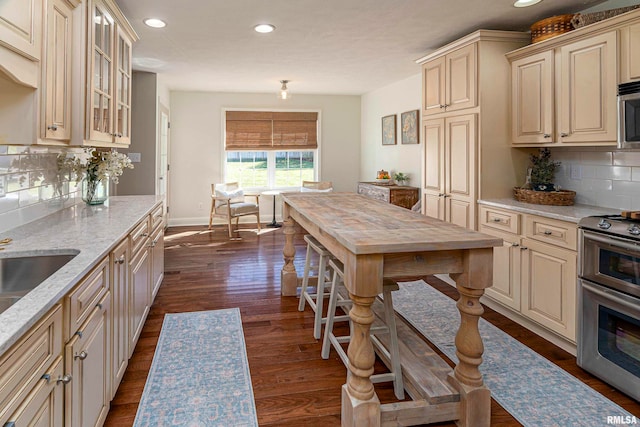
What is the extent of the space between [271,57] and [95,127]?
2683 mm

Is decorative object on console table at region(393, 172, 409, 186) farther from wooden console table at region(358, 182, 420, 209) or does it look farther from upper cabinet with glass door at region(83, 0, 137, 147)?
upper cabinet with glass door at region(83, 0, 137, 147)

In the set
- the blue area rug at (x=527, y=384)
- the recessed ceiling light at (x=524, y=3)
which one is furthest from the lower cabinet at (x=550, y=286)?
the recessed ceiling light at (x=524, y=3)

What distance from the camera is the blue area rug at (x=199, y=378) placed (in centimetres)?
198

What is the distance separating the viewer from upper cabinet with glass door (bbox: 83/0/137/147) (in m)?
2.44

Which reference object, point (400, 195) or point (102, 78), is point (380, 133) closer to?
point (400, 195)

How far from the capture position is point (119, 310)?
212cm

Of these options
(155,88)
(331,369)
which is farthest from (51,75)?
(155,88)

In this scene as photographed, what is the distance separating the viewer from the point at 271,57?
15.6ft

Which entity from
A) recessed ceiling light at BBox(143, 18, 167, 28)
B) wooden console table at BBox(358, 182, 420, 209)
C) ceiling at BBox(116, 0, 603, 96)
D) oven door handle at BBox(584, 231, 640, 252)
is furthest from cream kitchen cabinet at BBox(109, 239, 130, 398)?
wooden console table at BBox(358, 182, 420, 209)

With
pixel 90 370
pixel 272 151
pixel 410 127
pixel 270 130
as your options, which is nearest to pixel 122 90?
pixel 90 370

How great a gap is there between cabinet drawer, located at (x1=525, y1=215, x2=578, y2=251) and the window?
5387 millimetres

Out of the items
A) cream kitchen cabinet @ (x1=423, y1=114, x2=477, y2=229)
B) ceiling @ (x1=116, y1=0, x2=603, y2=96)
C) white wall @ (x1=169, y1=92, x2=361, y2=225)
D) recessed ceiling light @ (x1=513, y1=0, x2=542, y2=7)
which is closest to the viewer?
recessed ceiling light @ (x1=513, y1=0, x2=542, y2=7)

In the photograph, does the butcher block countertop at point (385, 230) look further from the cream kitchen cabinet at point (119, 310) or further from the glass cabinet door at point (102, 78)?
the glass cabinet door at point (102, 78)

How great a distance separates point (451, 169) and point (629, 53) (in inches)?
63.5
